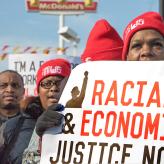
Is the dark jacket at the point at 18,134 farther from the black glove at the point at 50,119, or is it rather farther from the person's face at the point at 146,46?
the person's face at the point at 146,46

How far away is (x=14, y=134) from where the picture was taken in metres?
3.92

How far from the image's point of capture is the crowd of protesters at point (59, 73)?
9.86ft

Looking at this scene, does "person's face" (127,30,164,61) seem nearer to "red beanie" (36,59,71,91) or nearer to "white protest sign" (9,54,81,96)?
"red beanie" (36,59,71,91)

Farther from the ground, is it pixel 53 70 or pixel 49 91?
pixel 53 70

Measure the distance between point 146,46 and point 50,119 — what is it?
571mm

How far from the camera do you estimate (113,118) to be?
288 cm

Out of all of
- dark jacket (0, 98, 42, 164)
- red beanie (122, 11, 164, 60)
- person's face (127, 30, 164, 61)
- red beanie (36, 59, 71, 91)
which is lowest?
dark jacket (0, 98, 42, 164)

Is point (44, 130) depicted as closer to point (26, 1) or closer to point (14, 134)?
point (14, 134)

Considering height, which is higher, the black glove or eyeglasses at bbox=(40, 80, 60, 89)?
eyeglasses at bbox=(40, 80, 60, 89)

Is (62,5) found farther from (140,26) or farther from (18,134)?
(140,26)

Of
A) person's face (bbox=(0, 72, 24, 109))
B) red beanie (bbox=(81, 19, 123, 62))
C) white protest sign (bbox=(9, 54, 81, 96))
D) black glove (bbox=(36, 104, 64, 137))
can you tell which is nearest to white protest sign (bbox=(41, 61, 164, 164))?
black glove (bbox=(36, 104, 64, 137))

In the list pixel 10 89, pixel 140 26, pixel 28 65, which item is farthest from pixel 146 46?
pixel 28 65

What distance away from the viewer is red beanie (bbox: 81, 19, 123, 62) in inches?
149

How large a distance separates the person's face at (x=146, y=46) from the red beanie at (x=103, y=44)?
24.8 inches
